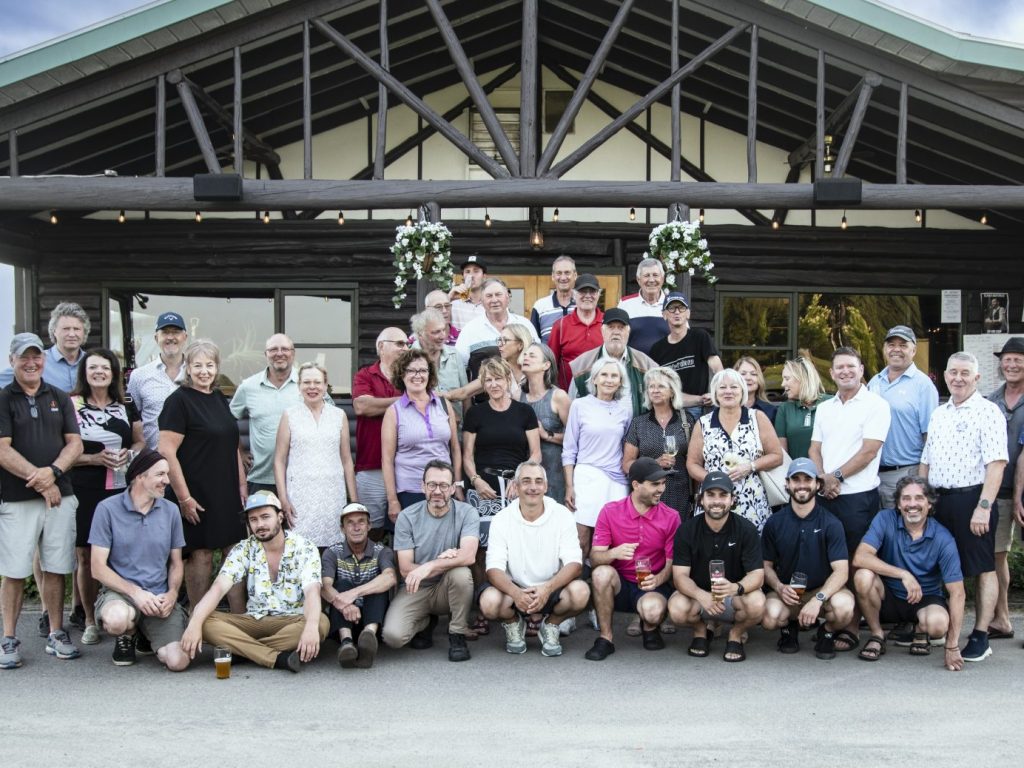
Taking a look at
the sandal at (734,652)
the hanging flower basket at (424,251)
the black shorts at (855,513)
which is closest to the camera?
the sandal at (734,652)

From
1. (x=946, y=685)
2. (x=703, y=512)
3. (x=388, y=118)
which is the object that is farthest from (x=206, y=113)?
(x=946, y=685)

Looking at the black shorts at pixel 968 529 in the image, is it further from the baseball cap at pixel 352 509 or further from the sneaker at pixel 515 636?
the baseball cap at pixel 352 509

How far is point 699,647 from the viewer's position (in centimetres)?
612

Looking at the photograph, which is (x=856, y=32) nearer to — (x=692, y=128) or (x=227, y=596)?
(x=692, y=128)

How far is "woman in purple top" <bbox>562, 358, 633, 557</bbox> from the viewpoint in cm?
659

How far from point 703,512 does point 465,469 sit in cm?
165

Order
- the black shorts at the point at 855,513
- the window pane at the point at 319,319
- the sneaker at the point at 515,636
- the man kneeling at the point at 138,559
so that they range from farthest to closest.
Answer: the window pane at the point at 319,319 → the black shorts at the point at 855,513 → the sneaker at the point at 515,636 → the man kneeling at the point at 138,559

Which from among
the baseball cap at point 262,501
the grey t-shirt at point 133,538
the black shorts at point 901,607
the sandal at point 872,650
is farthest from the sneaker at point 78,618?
the black shorts at point 901,607

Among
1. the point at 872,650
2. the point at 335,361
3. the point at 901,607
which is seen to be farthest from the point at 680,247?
the point at 335,361

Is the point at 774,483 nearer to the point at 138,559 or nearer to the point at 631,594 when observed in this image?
the point at 631,594

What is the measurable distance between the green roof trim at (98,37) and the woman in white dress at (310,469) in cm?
468

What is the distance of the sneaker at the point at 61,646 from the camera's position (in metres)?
6.01

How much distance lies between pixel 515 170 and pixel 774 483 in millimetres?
4509

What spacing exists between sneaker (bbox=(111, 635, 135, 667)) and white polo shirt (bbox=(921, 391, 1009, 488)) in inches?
196
